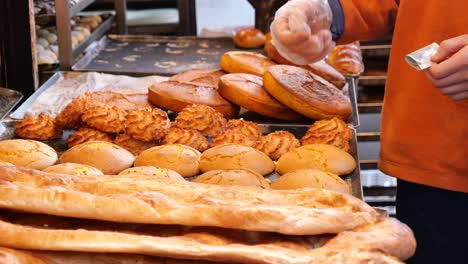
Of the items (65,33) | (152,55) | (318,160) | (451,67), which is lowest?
(152,55)

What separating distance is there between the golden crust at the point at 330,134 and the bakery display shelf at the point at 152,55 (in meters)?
1.31

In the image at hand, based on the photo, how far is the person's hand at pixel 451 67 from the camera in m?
1.84

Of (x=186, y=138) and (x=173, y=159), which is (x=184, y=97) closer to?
(x=186, y=138)

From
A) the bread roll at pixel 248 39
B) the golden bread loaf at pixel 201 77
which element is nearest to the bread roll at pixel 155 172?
the golden bread loaf at pixel 201 77

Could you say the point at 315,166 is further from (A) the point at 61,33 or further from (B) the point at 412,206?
(A) the point at 61,33

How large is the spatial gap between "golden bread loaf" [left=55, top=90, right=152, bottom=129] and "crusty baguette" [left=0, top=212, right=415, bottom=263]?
143cm

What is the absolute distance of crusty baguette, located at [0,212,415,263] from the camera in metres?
1.14

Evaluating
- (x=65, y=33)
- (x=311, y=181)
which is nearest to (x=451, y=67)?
(x=311, y=181)

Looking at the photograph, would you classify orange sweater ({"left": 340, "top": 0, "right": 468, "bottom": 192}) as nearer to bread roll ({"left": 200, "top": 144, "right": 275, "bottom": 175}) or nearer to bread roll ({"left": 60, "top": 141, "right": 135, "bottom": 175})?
bread roll ({"left": 200, "top": 144, "right": 275, "bottom": 175})

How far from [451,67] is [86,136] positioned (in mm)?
1314

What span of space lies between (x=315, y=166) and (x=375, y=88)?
244 centimetres

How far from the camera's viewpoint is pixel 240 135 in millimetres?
2543

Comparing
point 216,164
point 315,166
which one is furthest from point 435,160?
point 216,164

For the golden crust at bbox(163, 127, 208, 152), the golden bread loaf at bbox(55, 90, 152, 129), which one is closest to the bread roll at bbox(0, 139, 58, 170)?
the golden bread loaf at bbox(55, 90, 152, 129)
